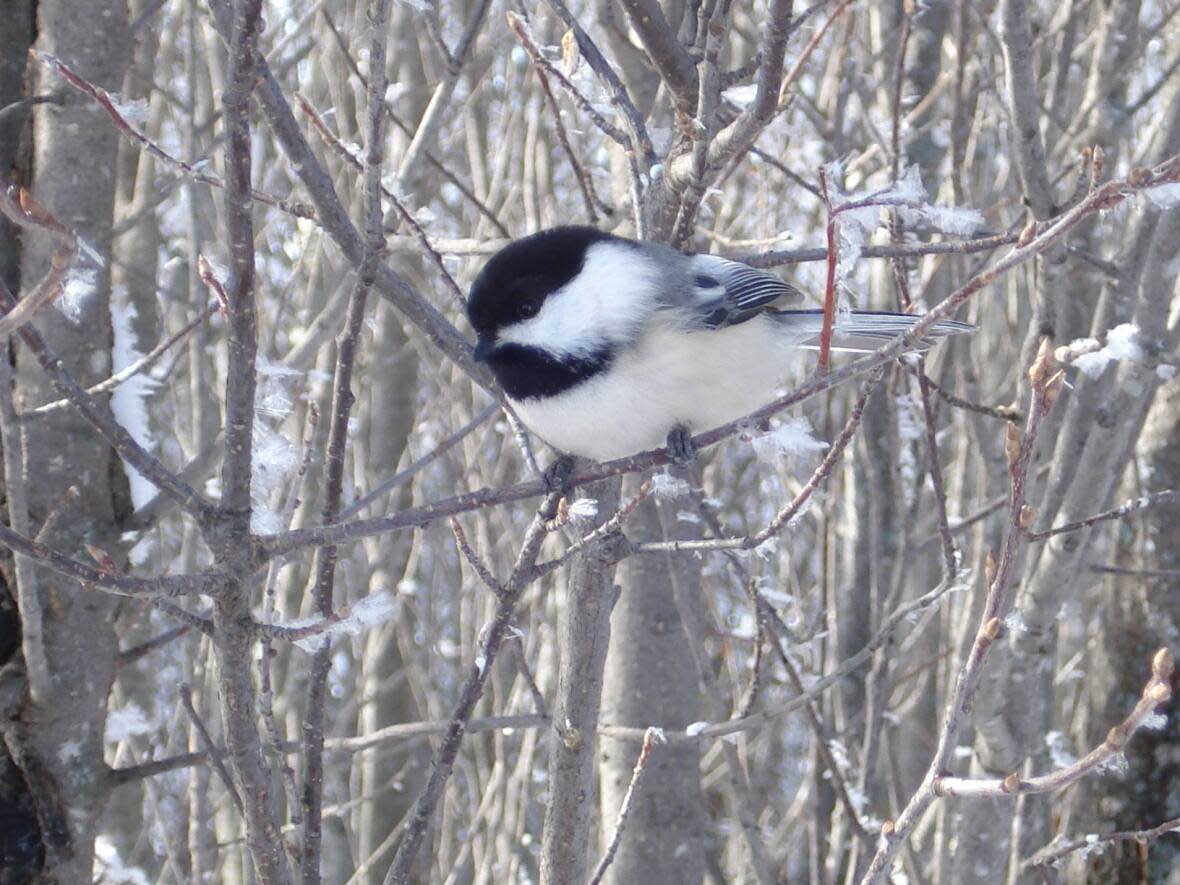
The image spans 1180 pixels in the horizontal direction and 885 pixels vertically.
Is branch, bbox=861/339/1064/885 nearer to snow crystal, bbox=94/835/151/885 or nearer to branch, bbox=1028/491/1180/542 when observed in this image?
branch, bbox=1028/491/1180/542

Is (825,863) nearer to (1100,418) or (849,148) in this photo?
(1100,418)

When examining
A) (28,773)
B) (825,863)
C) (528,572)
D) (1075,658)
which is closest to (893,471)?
(825,863)

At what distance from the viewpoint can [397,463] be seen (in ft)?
19.6

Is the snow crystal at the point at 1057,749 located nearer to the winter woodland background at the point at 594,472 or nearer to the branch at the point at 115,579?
the winter woodland background at the point at 594,472

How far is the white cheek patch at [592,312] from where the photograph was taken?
7.22ft

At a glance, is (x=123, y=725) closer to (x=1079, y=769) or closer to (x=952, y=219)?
(x=952, y=219)

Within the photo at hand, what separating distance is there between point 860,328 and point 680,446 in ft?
1.59

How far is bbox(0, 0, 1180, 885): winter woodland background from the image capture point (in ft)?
5.28

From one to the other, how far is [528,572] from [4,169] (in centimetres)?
157

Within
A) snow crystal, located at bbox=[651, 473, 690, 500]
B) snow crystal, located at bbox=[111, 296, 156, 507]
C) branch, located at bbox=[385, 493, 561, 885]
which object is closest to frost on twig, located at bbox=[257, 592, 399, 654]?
branch, located at bbox=[385, 493, 561, 885]

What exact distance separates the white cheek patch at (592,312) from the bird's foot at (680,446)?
201mm

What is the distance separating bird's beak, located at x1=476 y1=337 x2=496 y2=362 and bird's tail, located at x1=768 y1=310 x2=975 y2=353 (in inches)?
22.8

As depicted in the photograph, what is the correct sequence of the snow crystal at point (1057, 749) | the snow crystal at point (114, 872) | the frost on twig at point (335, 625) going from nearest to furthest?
the frost on twig at point (335, 625) → the snow crystal at point (1057, 749) → the snow crystal at point (114, 872)

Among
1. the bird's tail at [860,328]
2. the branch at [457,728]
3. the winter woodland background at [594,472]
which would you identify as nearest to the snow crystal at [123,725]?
the winter woodland background at [594,472]
